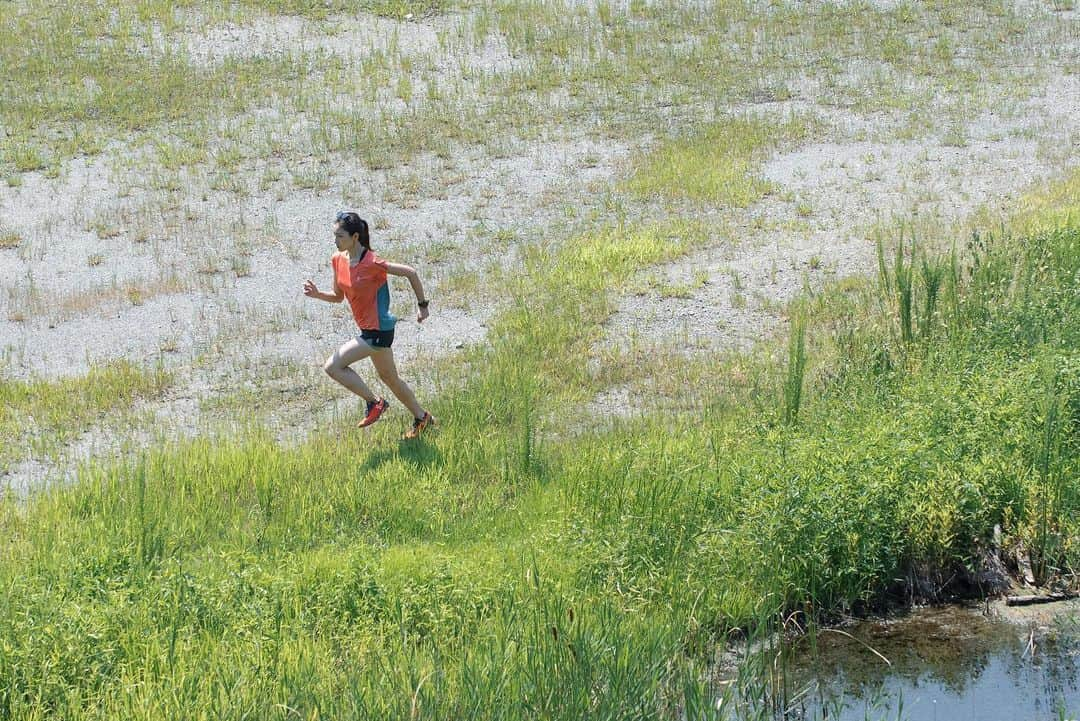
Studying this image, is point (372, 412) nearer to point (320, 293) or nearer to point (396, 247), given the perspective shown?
point (320, 293)

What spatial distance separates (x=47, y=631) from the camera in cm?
653

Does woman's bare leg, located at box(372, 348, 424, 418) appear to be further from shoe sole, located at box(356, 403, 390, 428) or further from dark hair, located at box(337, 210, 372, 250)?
dark hair, located at box(337, 210, 372, 250)

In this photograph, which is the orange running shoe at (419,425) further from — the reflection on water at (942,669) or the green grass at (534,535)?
the reflection on water at (942,669)

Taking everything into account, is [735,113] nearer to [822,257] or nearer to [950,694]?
[822,257]

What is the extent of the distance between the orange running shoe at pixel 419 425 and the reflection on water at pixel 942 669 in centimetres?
341

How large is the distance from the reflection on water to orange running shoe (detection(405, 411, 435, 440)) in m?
3.41

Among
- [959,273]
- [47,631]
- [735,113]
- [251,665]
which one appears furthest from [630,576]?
[735,113]

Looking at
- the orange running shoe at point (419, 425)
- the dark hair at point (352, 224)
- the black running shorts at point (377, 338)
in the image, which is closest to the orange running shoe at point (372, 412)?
the orange running shoe at point (419, 425)

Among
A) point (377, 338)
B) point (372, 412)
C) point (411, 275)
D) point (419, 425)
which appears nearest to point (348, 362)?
point (377, 338)

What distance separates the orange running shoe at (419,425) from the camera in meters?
9.60

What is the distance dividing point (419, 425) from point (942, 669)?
4.16 meters

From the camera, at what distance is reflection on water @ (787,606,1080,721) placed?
261 inches

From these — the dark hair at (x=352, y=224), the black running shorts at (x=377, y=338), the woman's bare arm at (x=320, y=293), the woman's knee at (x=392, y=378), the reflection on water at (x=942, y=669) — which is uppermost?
the dark hair at (x=352, y=224)

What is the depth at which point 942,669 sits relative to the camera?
7031 millimetres
